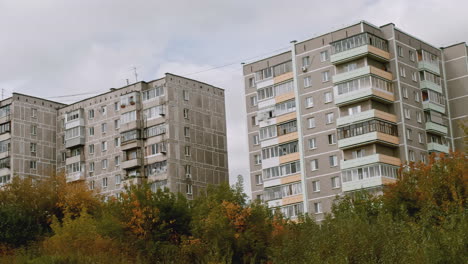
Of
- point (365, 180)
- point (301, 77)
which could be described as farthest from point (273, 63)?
point (365, 180)

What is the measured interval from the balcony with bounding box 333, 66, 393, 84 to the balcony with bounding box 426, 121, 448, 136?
6343 mm

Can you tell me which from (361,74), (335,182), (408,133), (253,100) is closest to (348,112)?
(361,74)

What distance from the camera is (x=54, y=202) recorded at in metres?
68.2

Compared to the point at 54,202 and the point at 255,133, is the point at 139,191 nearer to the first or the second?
the point at 54,202

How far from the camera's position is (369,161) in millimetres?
71125

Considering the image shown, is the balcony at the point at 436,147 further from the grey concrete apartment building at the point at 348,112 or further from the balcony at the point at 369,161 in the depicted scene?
the balcony at the point at 369,161

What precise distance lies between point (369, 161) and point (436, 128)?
35.5ft

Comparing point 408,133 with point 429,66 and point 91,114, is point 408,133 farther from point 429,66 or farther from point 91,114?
point 91,114

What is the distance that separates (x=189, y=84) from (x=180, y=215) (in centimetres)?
3714

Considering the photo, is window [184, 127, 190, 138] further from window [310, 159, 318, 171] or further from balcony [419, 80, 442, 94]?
balcony [419, 80, 442, 94]

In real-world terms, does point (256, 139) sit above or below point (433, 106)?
below

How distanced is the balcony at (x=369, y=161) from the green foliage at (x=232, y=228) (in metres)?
9.87

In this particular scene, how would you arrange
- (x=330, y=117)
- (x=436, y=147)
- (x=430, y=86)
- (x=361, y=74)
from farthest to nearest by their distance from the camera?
(x=430, y=86), (x=436, y=147), (x=330, y=117), (x=361, y=74)

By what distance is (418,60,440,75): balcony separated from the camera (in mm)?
78469
